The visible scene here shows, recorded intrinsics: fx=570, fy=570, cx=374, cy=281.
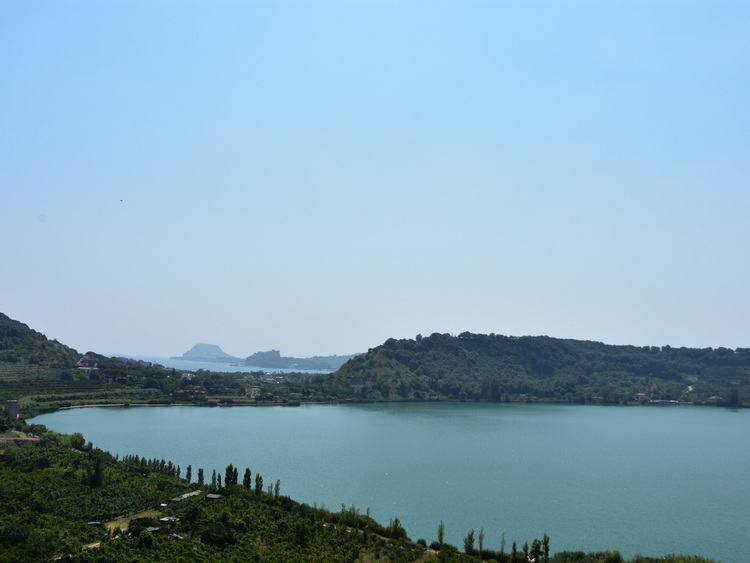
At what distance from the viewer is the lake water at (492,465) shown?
40.5 meters

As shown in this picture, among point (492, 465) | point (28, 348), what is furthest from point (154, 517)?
point (28, 348)

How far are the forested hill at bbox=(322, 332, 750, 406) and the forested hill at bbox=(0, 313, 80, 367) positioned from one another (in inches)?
2388

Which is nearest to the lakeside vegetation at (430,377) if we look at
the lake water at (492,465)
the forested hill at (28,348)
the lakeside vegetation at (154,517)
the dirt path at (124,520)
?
the forested hill at (28,348)

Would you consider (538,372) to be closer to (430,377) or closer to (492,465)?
(430,377)

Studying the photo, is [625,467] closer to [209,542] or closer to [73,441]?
[209,542]

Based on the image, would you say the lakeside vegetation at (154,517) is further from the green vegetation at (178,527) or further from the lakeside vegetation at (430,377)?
the lakeside vegetation at (430,377)

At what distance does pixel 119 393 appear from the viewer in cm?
10400

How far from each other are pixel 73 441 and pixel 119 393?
183 feet

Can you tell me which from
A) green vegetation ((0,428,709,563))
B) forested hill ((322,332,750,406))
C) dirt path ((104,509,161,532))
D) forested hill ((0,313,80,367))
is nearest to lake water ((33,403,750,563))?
green vegetation ((0,428,709,563))

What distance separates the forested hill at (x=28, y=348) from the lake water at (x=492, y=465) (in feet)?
118

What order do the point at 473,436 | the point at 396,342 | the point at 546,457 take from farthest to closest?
the point at 396,342
the point at 473,436
the point at 546,457

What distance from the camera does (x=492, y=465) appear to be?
6138 centimetres

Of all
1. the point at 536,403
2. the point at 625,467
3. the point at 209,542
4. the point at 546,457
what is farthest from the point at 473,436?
the point at 536,403

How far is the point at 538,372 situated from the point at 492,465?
118769 mm
